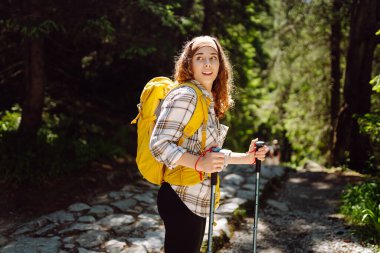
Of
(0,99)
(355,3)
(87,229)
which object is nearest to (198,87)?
(87,229)

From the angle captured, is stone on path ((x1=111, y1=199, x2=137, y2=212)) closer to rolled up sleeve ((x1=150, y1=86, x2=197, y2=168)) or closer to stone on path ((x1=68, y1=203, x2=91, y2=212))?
stone on path ((x1=68, y1=203, x2=91, y2=212))

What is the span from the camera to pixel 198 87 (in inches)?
94.4

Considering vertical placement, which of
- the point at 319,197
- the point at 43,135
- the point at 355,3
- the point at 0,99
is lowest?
the point at 319,197

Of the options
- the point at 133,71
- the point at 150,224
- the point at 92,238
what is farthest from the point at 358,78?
the point at 92,238

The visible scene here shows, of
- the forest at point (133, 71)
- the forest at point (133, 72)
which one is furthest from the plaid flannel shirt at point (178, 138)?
the forest at point (133, 71)

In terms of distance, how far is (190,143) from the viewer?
235 centimetres

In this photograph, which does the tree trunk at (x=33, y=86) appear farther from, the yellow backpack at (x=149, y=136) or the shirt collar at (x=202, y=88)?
the shirt collar at (x=202, y=88)

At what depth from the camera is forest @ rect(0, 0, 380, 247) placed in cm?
612

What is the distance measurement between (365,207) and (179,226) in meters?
3.87

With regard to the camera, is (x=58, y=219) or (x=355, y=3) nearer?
(x=58, y=219)

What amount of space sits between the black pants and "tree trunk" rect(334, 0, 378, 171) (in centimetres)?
712

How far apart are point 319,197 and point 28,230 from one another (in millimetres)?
4769

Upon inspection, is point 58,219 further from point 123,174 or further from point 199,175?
point 199,175

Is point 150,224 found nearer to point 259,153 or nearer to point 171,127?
point 259,153
